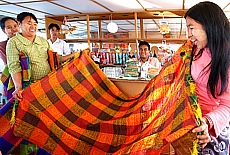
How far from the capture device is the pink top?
3.34 ft

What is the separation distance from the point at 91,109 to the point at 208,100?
3.28ft

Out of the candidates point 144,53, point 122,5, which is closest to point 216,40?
point 144,53

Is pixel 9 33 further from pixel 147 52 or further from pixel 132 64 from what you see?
pixel 147 52

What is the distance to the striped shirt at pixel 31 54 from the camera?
80.4 inches

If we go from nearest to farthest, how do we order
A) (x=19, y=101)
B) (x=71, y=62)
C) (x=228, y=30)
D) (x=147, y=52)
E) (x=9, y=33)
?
(x=228, y=30) → (x=19, y=101) → (x=71, y=62) → (x=9, y=33) → (x=147, y=52)

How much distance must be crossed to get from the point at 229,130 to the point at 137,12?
A: 4023 millimetres

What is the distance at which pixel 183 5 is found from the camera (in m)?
4.13

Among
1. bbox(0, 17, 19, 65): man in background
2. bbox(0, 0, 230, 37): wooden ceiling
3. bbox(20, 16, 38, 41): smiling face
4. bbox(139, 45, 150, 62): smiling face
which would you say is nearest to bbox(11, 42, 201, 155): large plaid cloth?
bbox(20, 16, 38, 41): smiling face

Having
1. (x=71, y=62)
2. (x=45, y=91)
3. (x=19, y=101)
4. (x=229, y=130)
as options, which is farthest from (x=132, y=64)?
(x=229, y=130)

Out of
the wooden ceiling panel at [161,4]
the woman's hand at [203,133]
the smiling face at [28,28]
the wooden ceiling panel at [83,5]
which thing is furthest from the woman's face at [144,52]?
Result: the woman's hand at [203,133]

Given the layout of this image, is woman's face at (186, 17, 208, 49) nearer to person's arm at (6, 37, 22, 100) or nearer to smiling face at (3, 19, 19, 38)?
person's arm at (6, 37, 22, 100)

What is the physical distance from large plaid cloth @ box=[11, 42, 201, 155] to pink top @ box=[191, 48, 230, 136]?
4cm

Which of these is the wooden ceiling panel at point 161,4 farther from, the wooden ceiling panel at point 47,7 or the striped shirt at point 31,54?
the striped shirt at point 31,54

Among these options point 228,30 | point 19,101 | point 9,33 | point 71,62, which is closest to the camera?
point 228,30
